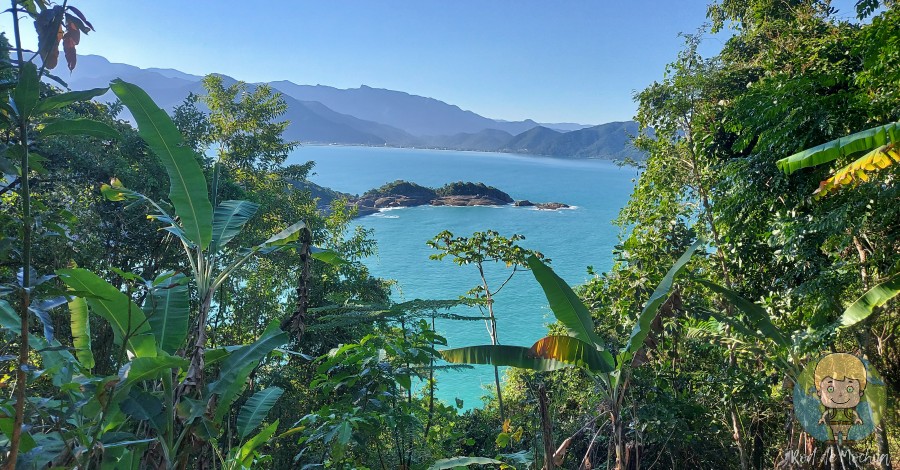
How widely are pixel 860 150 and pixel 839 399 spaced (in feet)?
4.21

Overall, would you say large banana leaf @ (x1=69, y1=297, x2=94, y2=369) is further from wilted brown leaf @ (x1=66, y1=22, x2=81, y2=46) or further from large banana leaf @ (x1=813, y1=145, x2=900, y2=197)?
large banana leaf @ (x1=813, y1=145, x2=900, y2=197)

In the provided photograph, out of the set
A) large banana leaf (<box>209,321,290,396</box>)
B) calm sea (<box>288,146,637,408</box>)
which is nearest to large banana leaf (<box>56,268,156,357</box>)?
large banana leaf (<box>209,321,290,396</box>)

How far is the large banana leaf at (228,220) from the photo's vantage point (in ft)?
7.41

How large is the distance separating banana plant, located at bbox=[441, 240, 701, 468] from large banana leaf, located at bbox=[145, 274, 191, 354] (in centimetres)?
116

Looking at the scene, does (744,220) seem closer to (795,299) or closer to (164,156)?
(795,299)

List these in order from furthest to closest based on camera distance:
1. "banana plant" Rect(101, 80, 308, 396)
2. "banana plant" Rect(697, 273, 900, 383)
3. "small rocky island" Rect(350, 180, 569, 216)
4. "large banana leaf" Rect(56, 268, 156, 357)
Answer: "small rocky island" Rect(350, 180, 569, 216) < "banana plant" Rect(697, 273, 900, 383) < "banana plant" Rect(101, 80, 308, 396) < "large banana leaf" Rect(56, 268, 156, 357)

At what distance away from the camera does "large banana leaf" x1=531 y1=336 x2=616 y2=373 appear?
1.94 meters

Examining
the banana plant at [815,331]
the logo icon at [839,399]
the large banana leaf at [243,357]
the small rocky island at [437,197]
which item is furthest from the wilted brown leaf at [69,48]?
the small rocky island at [437,197]

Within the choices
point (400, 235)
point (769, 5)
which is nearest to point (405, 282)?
point (400, 235)

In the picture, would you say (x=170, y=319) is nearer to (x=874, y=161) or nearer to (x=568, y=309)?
(x=568, y=309)

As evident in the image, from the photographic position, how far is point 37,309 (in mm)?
1166

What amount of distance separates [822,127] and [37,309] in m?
4.46

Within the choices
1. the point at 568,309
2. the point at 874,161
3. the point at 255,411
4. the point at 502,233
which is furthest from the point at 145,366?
the point at 502,233

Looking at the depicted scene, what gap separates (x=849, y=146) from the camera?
2377 millimetres
